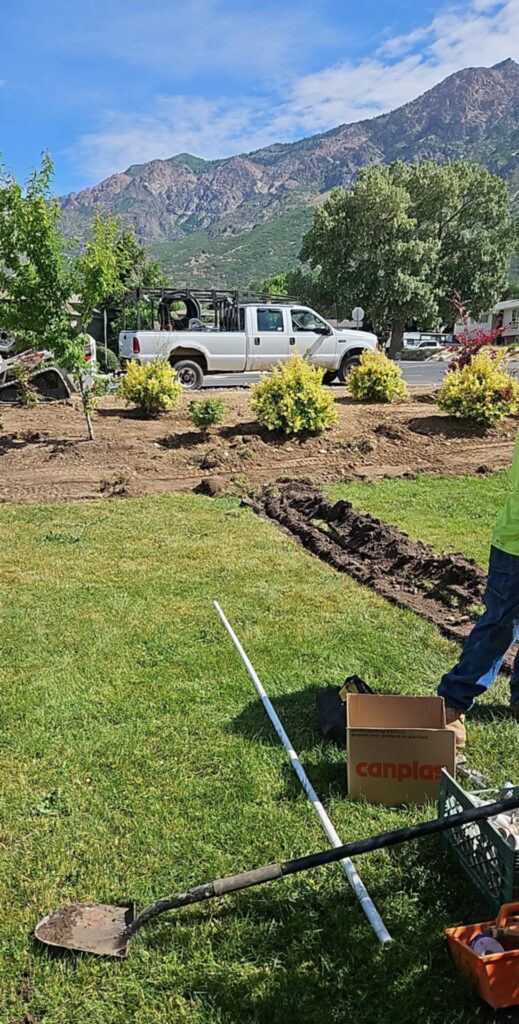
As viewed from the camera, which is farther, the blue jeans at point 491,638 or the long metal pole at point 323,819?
the blue jeans at point 491,638

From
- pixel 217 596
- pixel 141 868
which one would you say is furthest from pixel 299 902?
pixel 217 596

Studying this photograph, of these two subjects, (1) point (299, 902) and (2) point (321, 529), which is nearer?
(1) point (299, 902)

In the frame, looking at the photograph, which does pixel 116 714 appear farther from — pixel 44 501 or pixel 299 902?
pixel 44 501

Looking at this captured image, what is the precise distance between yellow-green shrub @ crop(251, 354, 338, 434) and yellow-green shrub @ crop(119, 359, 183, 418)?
1.98 m

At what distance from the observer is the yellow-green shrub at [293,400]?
33.3 ft

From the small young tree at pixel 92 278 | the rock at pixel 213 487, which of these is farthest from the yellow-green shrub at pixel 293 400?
the small young tree at pixel 92 278

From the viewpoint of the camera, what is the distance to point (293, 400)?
400 inches

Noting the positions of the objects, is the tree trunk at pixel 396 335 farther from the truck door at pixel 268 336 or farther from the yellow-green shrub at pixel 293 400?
the yellow-green shrub at pixel 293 400

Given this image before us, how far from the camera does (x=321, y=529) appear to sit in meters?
6.98

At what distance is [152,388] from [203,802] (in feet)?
30.7

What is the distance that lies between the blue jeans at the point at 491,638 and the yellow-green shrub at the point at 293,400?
717 cm

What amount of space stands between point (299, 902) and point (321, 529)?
472cm

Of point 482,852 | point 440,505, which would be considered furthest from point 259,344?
point 482,852

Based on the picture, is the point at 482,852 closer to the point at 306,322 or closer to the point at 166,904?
the point at 166,904
